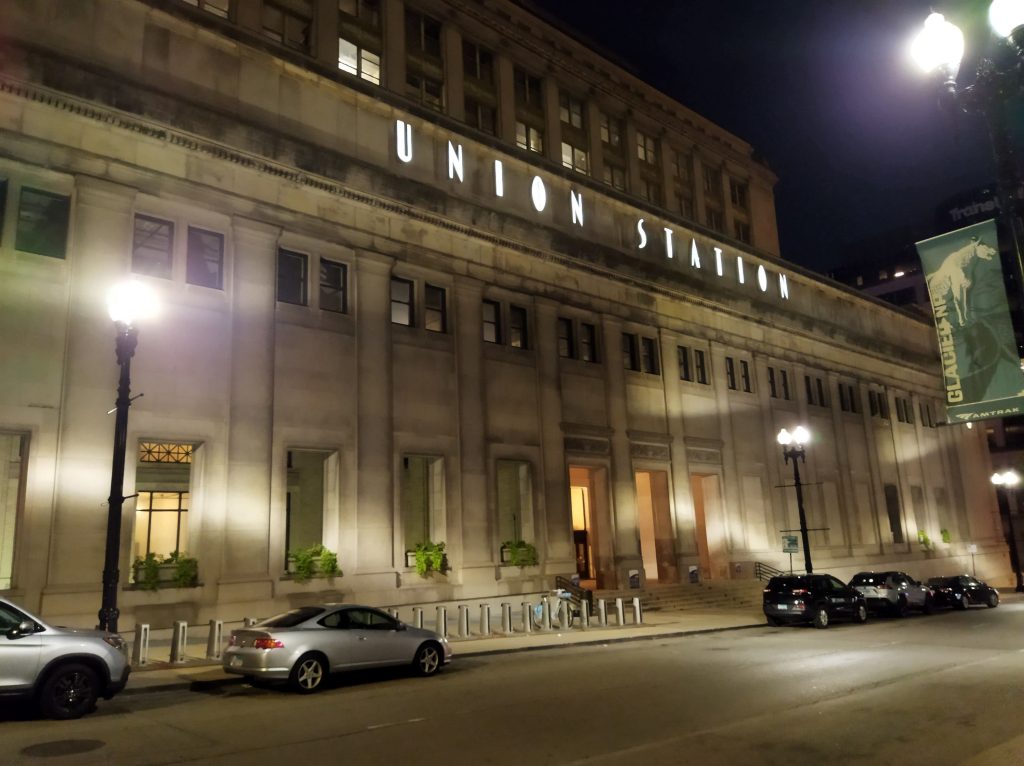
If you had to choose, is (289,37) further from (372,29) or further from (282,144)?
(282,144)

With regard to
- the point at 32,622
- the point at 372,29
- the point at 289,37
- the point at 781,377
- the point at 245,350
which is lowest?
the point at 32,622

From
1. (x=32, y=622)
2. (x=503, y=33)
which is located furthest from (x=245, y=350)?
(x=503, y=33)

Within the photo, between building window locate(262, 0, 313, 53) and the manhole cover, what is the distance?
27.3m

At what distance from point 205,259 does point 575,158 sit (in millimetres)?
25724

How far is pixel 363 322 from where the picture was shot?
25500mm

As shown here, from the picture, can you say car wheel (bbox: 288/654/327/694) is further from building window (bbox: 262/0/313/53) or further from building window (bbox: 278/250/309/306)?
building window (bbox: 262/0/313/53)

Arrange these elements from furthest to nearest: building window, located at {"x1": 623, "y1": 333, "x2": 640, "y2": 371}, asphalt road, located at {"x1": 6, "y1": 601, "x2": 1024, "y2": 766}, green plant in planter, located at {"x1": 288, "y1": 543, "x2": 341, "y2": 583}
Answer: building window, located at {"x1": 623, "y1": 333, "x2": 640, "y2": 371} → green plant in planter, located at {"x1": 288, "y1": 543, "x2": 341, "y2": 583} → asphalt road, located at {"x1": 6, "y1": 601, "x2": 1024, "y2": 766}

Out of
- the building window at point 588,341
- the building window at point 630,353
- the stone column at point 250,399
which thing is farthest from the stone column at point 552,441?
the stone column at point 250,399

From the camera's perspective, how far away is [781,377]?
148 feet

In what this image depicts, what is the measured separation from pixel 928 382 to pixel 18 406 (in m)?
60.1

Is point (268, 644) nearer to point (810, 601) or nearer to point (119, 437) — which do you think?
point (119, 437)

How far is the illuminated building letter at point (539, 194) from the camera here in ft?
106

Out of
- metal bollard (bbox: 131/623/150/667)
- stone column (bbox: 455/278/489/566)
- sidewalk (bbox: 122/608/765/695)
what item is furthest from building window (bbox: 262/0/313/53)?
sidewalk (bbox: 122/608/765/695)

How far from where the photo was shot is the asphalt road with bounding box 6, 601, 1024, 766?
8578mm
